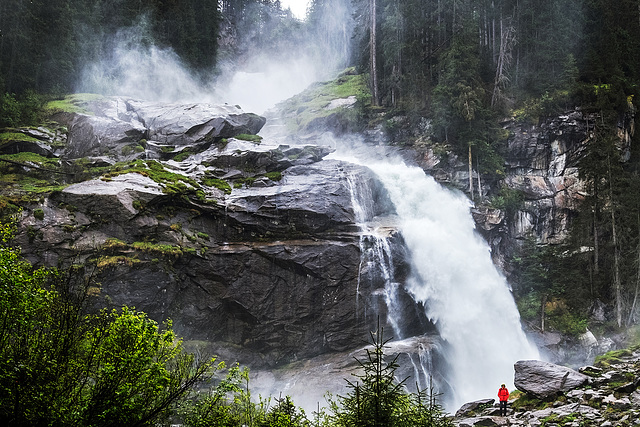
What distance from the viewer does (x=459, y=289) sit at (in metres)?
24.8

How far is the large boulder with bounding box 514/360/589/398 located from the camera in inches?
611

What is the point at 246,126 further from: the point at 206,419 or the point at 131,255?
the point at 206,419

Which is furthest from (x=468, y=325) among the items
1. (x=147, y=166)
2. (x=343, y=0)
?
(x=343, y=0)

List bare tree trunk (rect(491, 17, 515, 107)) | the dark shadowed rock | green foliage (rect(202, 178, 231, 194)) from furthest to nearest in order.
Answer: bare tree trunk (rect(491, 17, 515, 107)) < green foliage (rect(202, 178, 231, 194)) < the dark shadowed rock

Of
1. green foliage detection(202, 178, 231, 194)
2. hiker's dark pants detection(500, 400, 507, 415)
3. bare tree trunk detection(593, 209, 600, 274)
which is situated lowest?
hiker's dark pants detection(500, 400, 507, 415)

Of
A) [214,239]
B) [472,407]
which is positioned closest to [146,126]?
[214,239]

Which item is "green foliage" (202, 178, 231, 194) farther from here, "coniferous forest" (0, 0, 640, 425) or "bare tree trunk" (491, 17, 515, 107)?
"bare tree trunk" (491, 17, 515, 107)

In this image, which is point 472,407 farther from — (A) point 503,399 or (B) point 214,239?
(B) point 214,239

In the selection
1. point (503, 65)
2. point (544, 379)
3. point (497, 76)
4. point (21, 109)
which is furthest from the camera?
point (503, 65)

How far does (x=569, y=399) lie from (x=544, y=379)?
4.96 feet

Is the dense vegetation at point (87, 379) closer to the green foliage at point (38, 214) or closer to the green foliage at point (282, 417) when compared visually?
the green foliage at point (282, 417)

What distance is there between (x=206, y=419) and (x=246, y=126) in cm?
2342

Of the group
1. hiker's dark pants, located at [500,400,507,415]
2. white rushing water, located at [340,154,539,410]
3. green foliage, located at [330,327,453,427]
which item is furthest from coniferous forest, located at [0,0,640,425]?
green foliage, located at [330,327,453,427]

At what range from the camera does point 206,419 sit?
756 centimetres
